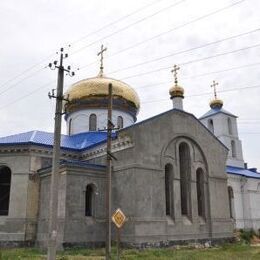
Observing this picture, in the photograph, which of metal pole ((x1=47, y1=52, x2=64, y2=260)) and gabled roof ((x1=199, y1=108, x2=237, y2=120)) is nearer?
metal pole ((x1=47, y1=52, x2=64, y2=260))

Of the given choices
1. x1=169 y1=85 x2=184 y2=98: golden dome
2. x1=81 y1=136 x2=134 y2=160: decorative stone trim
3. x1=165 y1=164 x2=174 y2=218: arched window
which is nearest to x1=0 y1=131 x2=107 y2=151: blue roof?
x1=81 y1=136 x2=134 y2=160: decorative stone trim

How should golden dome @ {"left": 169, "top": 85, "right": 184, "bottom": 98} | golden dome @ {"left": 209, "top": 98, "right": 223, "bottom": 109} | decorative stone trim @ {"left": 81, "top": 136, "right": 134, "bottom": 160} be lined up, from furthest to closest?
golden dome @ {"left": 209, "top": 98, "right": 223, "bottom": 109} → golden dome @ {"left": 169, "top": 85, "right": 184, "bottom": 98} → decorative stone trim @ {"left": 81, "top": 136, "right": 134, "bottom": 160}

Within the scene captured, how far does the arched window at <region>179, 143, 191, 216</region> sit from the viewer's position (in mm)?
23797

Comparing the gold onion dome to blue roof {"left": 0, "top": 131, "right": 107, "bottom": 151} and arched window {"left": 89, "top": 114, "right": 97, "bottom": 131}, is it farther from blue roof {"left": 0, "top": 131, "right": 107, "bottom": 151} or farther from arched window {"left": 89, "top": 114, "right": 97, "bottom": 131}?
blue roof {"left": 0, "top": 131, "right": 107, "bottom": 151}

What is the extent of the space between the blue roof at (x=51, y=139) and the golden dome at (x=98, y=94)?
244cm

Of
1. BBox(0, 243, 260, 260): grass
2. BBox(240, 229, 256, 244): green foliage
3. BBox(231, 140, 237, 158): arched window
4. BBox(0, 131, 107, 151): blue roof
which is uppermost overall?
BBox(231, 140, 237, 158): arched window

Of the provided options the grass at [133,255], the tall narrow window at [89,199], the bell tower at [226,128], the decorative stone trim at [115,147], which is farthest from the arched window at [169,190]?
the bell tower at [226,128]

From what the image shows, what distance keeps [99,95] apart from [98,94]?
0.37ft

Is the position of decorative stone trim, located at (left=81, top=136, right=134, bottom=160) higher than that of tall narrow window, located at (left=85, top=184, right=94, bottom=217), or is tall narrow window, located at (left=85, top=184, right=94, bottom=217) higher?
decorative stone trim, located at (left=81, top=136, right=134, bottom=160)

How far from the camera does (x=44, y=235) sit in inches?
834

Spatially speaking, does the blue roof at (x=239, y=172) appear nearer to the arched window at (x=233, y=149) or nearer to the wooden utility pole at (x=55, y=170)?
the arched window at (x=233, y=149)

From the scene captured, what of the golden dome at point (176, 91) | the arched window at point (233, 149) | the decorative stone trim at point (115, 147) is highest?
the golden dome at point (176, 91)

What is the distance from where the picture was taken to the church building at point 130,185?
20.5 m

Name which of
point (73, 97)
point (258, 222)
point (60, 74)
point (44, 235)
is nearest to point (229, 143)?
point (258, 222)
